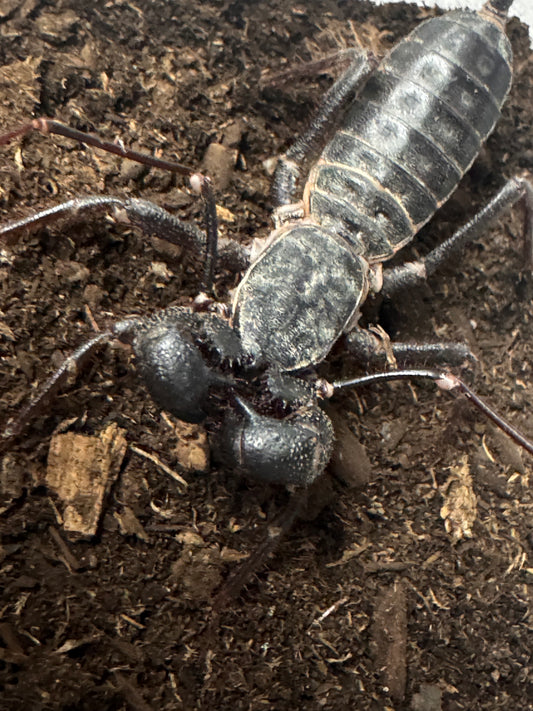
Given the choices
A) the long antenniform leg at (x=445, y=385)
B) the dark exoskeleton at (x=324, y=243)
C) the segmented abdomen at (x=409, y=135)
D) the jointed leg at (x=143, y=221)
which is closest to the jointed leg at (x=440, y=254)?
the dark exoskeleton at (x=324, y=243)

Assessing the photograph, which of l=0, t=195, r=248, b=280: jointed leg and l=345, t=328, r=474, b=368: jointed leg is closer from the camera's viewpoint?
l=0, t=195, r=248, b=280: jointed leg

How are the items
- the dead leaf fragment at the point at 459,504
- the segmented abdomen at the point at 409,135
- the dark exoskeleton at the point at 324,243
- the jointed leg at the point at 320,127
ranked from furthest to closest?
the jointed leg at the point at 320,127 < the segmented abdomen at the point at 409,135 < the dead leaf fragment at the point at 459,504 < the dark exoskeleton at the point at 324,243

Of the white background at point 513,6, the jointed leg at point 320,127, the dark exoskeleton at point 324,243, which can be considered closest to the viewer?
the dark exoskeleton at point 324,243

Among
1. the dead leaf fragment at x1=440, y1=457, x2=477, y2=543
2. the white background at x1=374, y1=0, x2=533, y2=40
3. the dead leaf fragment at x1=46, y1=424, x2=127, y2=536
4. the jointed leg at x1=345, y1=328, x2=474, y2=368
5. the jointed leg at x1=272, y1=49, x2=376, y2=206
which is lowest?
the dead leaf fragment at x1=46, y1=424, x2=127, y2=536

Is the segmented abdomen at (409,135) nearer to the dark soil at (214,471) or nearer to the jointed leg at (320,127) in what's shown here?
the jointed leg at (320,127)

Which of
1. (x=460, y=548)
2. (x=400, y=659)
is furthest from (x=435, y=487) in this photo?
(x=400, y=659)

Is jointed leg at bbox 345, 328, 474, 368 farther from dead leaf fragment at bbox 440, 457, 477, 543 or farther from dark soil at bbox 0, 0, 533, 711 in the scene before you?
dead leaf fragment at bbox 440, 457, 477, 543

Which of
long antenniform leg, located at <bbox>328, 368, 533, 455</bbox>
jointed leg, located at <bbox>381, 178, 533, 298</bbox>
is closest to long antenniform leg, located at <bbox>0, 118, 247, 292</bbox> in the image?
long antenniform leg, located at <bbox>328, 368, 533, 455</bbox>

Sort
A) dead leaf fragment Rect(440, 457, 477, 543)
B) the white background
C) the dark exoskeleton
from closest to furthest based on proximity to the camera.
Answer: the dark exoskeleton, dead leaf fragment Rect(440, 457, 477, 543), the white background
